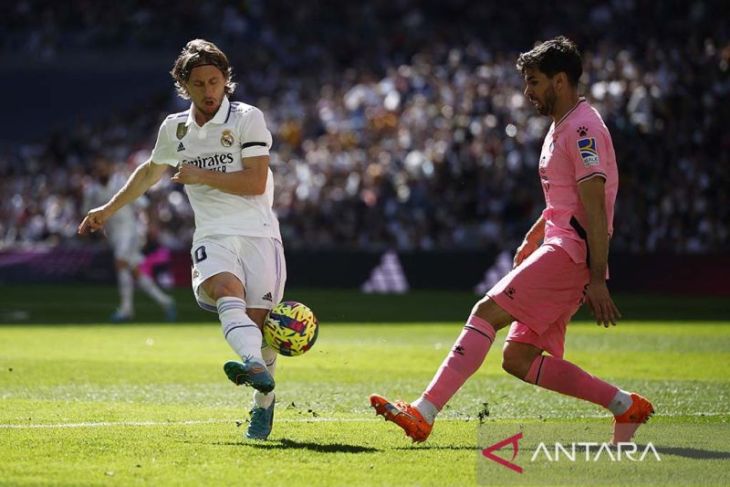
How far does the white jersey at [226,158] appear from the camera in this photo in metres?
8.27

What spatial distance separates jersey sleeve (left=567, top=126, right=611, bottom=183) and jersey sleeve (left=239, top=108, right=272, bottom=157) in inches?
77.1

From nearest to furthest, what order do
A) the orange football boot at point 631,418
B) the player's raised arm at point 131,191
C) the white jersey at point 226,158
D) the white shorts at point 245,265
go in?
the orange football boot at point 631,418
the white shorts at point 245,265
the white jersey at point 226,158
the player's raised arm at point 131,191

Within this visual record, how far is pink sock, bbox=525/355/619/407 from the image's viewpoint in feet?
25.2

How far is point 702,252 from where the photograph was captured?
88.0 feet

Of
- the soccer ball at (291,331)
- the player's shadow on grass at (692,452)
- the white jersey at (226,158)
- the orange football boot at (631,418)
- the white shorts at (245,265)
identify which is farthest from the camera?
the white jersey at (226,158)

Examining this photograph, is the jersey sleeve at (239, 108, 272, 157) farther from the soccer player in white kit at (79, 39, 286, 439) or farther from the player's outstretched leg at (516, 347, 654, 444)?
the player's outstretched leg at (516, 347, 654, 444)

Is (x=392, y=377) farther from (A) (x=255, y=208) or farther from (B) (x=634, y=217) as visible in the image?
(B) (x=634, y=217)

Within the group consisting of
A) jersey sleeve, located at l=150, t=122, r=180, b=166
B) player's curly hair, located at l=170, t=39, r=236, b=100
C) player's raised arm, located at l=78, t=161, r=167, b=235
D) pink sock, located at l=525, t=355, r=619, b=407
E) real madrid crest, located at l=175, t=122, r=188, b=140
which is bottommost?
pink sock, located at l=525, t=355, r=619, b=407

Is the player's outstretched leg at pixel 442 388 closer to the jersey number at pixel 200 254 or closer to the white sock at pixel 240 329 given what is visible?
the white sock at pixel 240 329

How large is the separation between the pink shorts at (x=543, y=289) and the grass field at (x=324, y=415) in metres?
0.78

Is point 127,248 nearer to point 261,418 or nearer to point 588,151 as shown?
point 261,418

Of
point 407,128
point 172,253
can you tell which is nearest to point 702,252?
point 407,128

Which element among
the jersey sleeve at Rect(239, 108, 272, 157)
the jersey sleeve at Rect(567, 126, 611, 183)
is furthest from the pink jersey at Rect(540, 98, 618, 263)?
the jersey sleeve at Rect(239, 108, 272, 157)

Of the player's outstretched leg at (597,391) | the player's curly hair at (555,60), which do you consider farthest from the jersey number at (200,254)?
the player's curly hair at (555,60)
